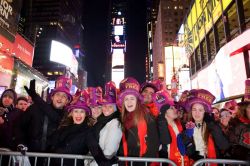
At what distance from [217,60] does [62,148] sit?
619 inches

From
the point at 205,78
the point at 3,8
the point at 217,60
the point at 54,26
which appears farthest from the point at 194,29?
the point at 54,26

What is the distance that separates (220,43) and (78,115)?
19.5 meters

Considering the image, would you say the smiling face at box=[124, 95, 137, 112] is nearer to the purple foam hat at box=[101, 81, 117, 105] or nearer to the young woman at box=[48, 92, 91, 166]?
the young woman at box=[48, 92, 91, 166]

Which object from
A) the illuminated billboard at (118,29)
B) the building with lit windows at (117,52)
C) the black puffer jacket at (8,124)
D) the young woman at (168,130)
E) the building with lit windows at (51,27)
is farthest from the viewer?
the building with lit windows at (51,27)

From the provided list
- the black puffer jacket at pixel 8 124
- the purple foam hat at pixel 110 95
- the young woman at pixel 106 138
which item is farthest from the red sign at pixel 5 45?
the young woman at pixel 106 138

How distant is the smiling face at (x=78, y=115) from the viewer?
13.6 ft

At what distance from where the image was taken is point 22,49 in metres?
25.4

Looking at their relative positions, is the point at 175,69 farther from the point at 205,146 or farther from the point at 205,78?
the point at 205,146

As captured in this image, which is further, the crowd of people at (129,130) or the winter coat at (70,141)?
the winter coat at (70,141)

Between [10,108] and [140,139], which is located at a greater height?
[10,108]

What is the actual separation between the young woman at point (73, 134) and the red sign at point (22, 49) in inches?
845

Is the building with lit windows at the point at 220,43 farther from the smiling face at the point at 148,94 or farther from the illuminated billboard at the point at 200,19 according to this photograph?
the smiling face at the point at 148,94

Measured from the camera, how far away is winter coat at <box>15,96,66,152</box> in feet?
14.4

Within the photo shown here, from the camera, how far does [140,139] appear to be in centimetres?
368
